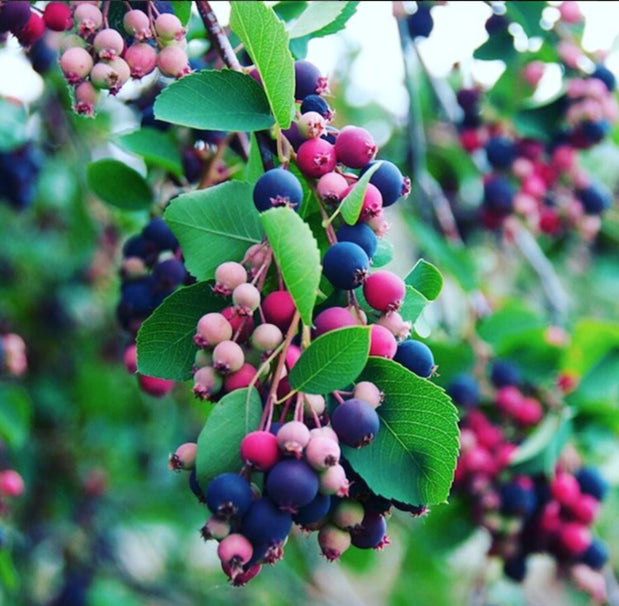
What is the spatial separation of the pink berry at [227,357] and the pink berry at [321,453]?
0.11m

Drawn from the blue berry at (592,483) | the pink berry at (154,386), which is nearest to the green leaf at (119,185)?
the pink berry at (154,386)

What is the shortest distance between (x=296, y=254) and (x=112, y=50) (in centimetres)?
36

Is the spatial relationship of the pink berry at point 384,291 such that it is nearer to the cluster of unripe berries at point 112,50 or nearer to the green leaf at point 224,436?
the green leaf at point 224,436

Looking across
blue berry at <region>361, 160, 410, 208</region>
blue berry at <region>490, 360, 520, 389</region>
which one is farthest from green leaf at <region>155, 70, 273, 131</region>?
blue berry at <region>490, 360, 520, 389</region>

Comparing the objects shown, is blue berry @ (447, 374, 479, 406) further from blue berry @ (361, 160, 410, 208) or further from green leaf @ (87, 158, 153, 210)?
blue berry @ (361, 160, 410, 208)

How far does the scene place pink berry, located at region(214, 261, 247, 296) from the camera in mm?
895

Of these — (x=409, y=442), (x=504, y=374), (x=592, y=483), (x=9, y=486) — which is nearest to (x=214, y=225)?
(x=409, y=442)

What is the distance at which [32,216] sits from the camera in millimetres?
3422

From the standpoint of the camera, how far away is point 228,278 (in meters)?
0.89

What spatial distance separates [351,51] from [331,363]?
2.99m

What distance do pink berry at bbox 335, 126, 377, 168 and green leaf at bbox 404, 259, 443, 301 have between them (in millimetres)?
153

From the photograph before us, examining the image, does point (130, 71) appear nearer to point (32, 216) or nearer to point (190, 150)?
point (190, 150)

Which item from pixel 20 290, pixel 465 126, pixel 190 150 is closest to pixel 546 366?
pixel 465 126

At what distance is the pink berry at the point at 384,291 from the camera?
2.94 feet
